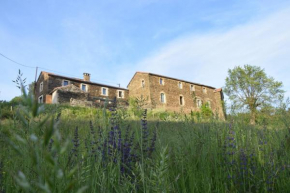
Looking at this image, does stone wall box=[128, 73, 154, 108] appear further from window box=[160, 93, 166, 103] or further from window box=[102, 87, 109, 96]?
window box=[102, 87, 109, 96]

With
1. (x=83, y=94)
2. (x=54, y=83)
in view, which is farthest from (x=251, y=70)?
(x=54, y=83)

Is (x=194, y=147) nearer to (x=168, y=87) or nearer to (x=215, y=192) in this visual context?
(x=215, y=192)

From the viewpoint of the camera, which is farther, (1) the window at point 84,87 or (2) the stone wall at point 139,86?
(1) the window at point 84,87

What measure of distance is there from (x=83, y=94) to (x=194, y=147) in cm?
2921

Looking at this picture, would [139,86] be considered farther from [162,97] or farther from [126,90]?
[162,97]

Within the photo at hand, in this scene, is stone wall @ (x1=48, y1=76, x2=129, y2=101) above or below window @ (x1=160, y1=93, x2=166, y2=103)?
above

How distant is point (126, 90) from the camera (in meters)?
37.8

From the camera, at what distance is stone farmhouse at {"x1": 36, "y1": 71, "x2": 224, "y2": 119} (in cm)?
2904

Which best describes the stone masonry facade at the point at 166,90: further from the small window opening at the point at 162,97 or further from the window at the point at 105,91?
the window at the point at 105,91

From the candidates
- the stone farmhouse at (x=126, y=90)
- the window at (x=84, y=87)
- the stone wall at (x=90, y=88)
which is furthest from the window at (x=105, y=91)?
the window at (x=84, y=87)

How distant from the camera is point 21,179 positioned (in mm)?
353

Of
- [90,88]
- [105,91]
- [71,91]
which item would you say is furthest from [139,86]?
[71,91]

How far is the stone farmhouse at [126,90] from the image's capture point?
2904 cm

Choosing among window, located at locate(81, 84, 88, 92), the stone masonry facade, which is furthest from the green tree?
window, located at locate(81, 84, 88, 92)
